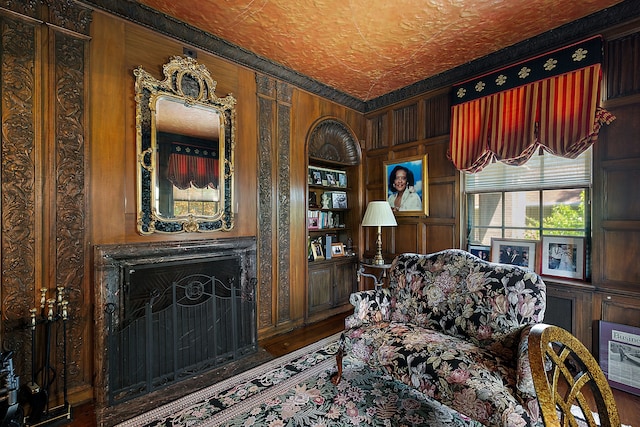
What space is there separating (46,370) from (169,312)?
769mm

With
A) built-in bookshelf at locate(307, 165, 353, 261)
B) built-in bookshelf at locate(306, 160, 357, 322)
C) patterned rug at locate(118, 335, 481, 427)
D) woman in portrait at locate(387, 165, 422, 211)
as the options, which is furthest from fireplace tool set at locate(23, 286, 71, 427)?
woman in portrait at locate(387, 165, 422, 211)

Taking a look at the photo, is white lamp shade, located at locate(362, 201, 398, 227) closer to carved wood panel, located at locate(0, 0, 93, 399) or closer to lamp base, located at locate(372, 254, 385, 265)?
lamp base, located at locate(372, 254, 385, 265)

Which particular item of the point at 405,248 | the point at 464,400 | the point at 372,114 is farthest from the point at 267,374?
the point at 372,114

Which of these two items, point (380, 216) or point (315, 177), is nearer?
point (380, 216)

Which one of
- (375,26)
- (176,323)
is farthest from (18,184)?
(375,26)

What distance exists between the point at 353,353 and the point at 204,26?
301 cm

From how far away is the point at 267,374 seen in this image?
7.86 ft

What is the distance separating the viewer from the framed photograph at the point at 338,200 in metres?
4.13

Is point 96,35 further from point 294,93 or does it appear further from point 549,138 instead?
point 549,138

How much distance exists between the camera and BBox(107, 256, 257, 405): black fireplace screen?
2.15 metres

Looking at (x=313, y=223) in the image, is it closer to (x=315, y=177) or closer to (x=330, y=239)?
(x=330, y=239)

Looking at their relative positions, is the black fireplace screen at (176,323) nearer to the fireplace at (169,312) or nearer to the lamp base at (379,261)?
the fireplace at (169,312)

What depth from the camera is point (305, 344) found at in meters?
2.98

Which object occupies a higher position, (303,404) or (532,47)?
→ (532,47)
